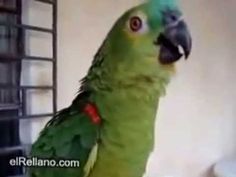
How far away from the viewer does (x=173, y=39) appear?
27.2 inches

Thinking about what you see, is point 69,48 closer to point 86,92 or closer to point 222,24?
point 86,92

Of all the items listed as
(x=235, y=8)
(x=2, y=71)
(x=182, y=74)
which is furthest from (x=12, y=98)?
(x=235, y=8)

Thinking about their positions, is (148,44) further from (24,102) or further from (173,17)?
(24,102)

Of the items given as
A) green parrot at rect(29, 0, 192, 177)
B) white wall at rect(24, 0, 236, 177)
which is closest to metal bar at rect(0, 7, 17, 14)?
white wall at rect(24, 0, 236, 177)

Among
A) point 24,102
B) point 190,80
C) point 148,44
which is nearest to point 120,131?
point 148,44

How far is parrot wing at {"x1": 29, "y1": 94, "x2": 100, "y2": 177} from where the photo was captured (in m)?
0.72

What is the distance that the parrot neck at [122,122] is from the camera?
0.71 m

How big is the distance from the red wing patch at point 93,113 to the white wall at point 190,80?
18cm

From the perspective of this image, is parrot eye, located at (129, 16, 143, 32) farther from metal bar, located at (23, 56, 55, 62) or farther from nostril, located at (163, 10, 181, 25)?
metal bar, located at (23, 56, 55, 62)

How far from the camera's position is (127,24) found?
0.71 m

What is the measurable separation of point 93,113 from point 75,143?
0.07m

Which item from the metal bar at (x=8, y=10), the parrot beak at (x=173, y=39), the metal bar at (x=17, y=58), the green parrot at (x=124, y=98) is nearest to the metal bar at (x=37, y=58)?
the metal bar at (x=17, y=58)

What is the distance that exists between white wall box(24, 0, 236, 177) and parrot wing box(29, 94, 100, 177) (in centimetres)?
17

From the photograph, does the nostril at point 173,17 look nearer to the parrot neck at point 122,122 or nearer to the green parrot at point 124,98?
the green parrot at point 124,98
